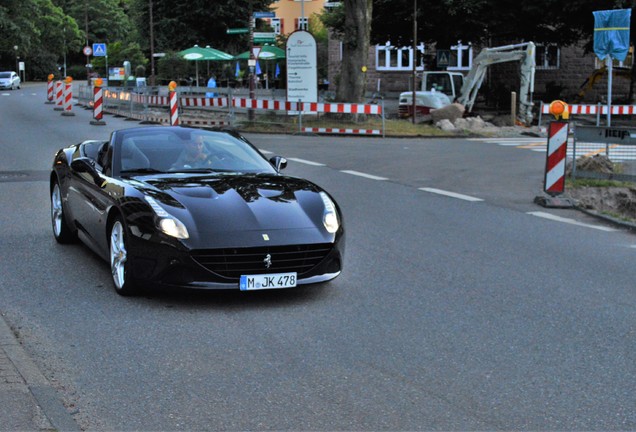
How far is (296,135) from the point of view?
94.3 ft

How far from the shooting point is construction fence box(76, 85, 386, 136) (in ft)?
95.7

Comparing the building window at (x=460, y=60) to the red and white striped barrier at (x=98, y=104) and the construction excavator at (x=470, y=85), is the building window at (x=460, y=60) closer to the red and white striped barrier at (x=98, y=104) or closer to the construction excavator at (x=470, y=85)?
the construction excavator at (x=470, y=85)

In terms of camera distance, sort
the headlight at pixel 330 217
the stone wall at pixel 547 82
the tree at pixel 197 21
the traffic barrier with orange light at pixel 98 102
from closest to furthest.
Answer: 1. the headlight at pixel 330 217
2. the traffic barrier with orange light at pixel 98 102
3. the stone wall at pixel 547 82
4. the tree at pixel 197 21

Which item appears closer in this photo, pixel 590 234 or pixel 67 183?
pixel 67 183

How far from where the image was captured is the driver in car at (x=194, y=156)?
28.0 ft

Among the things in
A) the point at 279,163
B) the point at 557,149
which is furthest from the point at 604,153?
the point at 279,163

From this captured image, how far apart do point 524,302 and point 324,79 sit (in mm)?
65052

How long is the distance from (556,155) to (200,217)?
8277 millimetres

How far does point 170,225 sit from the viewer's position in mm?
7086

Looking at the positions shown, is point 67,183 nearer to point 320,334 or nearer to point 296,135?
point 320,334

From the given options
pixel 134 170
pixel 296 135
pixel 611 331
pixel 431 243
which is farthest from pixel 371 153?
pixel 611 331

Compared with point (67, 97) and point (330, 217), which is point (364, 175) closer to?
point (330, 217)

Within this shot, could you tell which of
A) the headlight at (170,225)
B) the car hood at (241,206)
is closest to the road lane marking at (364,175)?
the car hood at (241,206)

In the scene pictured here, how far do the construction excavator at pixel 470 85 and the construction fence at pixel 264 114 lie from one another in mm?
3361
